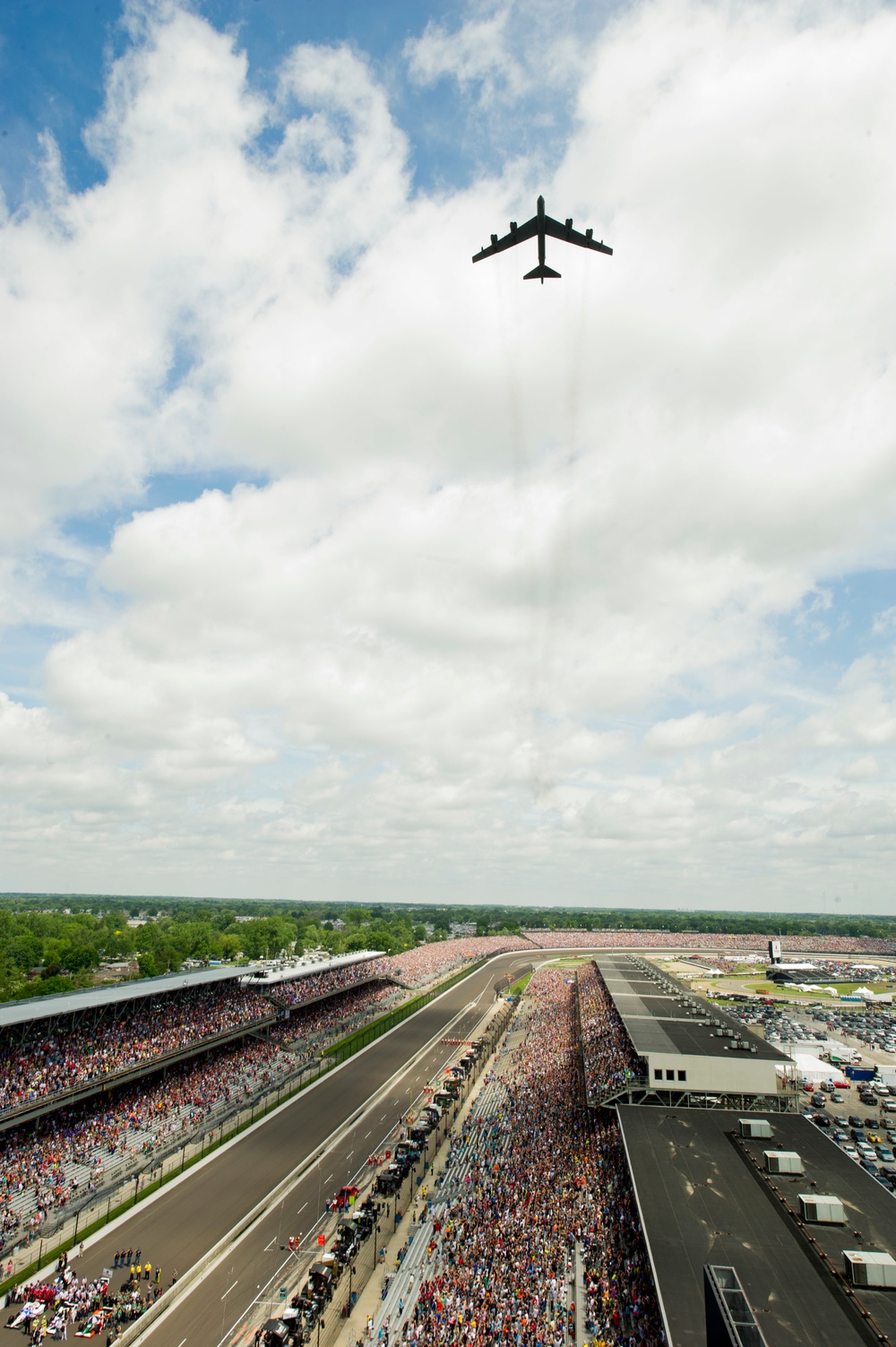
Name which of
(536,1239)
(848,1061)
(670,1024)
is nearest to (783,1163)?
(536,1239)

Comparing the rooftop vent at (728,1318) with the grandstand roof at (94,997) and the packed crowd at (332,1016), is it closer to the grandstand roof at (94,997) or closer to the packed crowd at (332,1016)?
the grandstand roof at (94,997)

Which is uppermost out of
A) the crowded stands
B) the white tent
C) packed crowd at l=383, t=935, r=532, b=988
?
the crowded stands

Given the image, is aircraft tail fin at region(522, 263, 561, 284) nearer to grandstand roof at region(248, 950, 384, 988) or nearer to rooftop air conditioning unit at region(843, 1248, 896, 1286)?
rooftop air conditioning unit at region(843, 1248, 896, 1286)

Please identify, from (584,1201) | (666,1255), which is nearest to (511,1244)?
(584,1201)

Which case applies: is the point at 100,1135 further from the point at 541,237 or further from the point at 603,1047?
the point at 541,237

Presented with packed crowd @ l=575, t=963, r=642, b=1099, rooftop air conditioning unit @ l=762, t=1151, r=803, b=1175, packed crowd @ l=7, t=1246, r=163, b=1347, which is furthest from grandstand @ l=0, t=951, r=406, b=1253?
rooftop air conditioning unit @ l=762, t=1151, r=803, b=1175

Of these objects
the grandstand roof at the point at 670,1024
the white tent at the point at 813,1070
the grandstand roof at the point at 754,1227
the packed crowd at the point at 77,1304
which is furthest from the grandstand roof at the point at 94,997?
the white tent at the point at 813,1070

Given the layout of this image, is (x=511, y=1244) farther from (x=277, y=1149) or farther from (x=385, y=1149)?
(x=277, y=1149)
